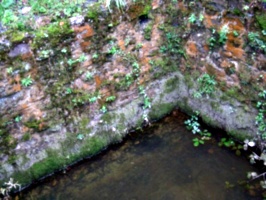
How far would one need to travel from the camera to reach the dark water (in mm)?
3807

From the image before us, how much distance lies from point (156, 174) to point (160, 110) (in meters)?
1.01

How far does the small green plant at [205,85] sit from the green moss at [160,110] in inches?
17.8

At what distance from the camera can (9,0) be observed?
414cm

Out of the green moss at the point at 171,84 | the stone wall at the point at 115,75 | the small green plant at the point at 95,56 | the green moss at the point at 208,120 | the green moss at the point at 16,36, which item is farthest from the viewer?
the green moss at the point at 171,84

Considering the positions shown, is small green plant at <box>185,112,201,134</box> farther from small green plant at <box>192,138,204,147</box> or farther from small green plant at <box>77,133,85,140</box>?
small green plant at <box>77,133,85,140</box>

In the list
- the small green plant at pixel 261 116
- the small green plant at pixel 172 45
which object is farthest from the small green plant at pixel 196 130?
the small green plant at pixel 172 45

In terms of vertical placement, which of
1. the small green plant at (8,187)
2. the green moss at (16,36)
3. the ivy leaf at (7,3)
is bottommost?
the small green plant at (8,187)

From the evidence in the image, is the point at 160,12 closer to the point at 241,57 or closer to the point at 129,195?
the point at 241,57

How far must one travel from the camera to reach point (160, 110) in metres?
4.71

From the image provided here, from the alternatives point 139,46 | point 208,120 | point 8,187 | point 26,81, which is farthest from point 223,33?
point 8,187

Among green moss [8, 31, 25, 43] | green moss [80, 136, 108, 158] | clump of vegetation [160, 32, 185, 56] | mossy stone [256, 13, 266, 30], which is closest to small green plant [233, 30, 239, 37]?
mossy stone [256, 13, 266, 30]

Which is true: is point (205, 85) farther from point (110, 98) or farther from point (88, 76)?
point (88, 76)

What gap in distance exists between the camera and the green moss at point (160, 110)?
15.3ft

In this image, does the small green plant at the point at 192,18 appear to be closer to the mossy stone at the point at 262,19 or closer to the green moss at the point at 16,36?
the mossy stone at the point at 262,19
